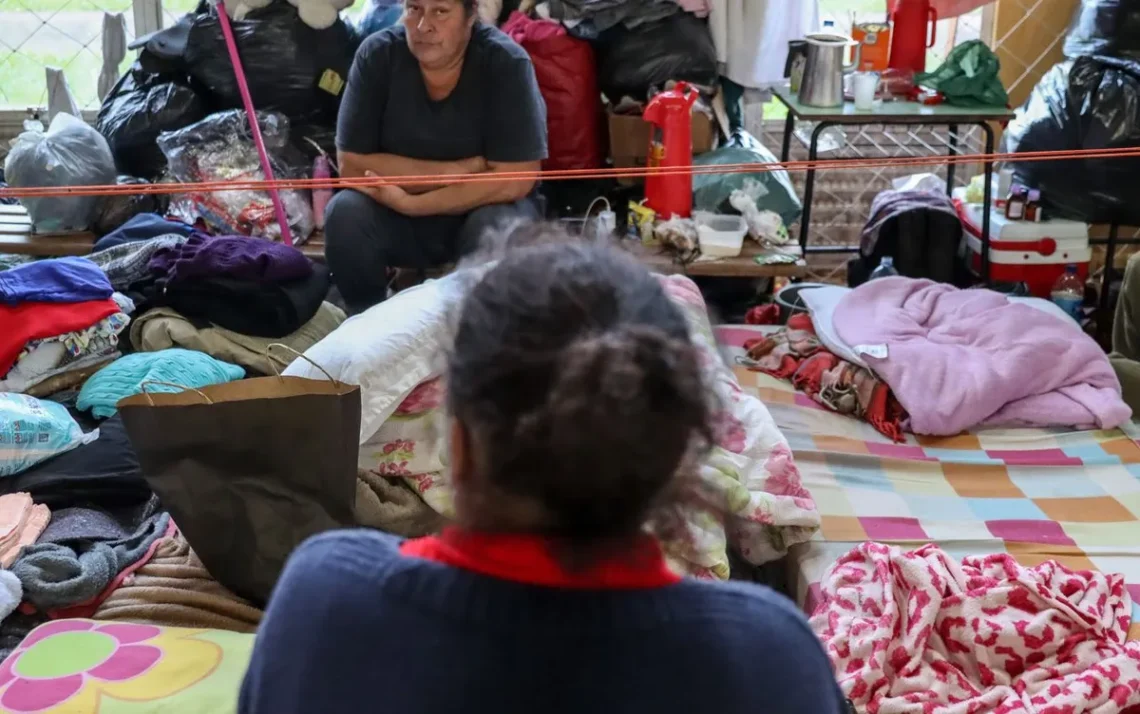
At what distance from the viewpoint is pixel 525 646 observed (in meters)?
0.74

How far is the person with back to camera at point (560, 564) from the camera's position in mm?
723

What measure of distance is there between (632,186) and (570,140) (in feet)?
0.71

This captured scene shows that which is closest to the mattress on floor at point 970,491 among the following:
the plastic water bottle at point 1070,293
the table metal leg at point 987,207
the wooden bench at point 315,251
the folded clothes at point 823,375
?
the folded clothes at point 823,375

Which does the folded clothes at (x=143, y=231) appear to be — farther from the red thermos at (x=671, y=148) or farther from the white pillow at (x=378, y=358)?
the red thermos at (x=671, y=148)

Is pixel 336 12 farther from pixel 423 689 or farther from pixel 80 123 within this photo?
pixel 423 689

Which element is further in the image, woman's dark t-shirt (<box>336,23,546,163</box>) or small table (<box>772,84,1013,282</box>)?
small table (<box>772,84,1013,282</box>)

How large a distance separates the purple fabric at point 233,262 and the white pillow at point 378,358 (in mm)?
606

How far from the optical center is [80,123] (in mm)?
3090

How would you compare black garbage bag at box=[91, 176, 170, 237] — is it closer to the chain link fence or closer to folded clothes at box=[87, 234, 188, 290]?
folded clothes at box=[87, 234, 188, 290]

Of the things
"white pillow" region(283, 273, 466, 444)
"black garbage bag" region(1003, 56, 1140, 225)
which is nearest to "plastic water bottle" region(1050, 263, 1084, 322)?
"black garbage bag" region(1003, 56, 1140, 225)

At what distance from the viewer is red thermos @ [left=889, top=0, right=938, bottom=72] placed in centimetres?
321

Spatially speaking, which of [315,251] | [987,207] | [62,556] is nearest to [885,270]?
[987,207]

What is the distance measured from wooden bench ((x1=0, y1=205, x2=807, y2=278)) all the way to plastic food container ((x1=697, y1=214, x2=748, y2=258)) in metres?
0.02

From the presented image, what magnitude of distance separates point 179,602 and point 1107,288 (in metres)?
2.56
